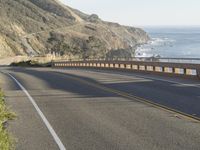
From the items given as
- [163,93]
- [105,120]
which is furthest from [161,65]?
[105,120]

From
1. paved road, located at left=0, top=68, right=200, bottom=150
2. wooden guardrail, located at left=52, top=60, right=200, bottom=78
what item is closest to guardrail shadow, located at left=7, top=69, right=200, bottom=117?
paved road, located at left=0, top=68, right=200, bottom=150

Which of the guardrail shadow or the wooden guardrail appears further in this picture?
the wooden guardrail

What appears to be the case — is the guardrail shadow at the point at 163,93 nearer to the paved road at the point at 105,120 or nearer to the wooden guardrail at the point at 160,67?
the paved road at the point at 105,120

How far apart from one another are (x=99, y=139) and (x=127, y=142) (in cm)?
72

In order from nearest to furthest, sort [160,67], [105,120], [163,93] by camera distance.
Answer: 1. [105,120]
2. [163,93]
3. [160,67]

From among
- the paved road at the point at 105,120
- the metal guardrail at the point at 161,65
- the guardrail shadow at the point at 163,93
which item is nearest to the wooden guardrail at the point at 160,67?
the metal guardrail at the point at 161,65

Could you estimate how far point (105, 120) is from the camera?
14758 millimetres

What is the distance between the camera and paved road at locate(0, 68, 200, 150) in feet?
37.6

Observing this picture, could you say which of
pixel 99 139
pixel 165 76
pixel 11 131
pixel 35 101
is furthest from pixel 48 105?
pixel 165 76

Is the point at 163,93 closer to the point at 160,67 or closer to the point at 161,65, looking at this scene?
the point at 161,65

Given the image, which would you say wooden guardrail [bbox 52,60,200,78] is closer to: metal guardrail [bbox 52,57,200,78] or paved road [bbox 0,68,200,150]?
metal guardrail [bbox 52,57,200,78]

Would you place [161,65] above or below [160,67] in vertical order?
above

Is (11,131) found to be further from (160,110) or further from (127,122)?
(160,110)

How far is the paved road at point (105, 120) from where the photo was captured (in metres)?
11.5
